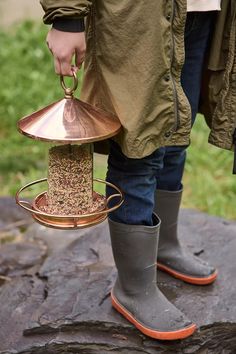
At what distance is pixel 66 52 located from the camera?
2.09 metres

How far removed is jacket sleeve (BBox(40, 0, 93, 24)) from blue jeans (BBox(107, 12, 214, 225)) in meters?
0.43

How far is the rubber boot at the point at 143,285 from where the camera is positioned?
2432 mm

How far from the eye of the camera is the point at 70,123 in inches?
82.5

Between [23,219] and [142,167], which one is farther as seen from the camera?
[23,219]

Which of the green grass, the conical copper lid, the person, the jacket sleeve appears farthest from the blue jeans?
the green grass

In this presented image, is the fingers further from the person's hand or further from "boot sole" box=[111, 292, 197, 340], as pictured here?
"boot sole" box=[111, 292, 197, 340]

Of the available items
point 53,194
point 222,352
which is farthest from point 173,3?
point 222,352

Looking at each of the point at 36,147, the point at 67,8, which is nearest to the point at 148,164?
the point at 67,8

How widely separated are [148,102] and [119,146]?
0.21m

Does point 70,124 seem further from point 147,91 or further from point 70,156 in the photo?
point 147,91

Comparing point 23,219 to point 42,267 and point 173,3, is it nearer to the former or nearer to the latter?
point 42,267

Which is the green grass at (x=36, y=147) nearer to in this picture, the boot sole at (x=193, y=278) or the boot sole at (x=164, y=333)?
the boot sole at (x=193, y=278)

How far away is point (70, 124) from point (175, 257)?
986mm

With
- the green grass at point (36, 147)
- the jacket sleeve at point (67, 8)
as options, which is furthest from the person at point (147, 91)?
the green grass at point (36, 147)
